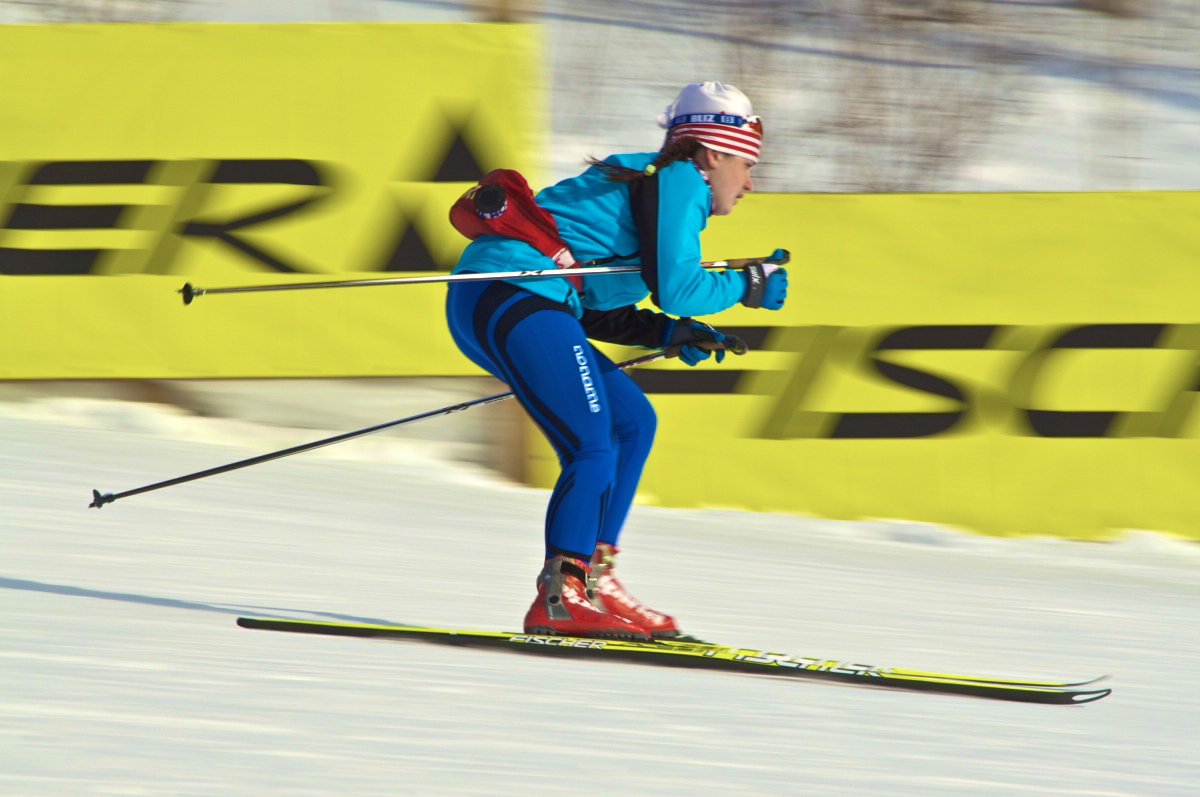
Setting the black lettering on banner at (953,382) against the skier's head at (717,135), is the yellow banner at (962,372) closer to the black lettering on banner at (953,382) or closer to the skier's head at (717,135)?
the black lettering on banner at (953,382)

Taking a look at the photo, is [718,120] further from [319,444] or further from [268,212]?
[268,212]

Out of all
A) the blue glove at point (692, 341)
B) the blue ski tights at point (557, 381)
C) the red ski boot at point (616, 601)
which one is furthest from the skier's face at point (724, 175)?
the red ski boot at point (616, 601)

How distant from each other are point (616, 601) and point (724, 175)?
3.70ft

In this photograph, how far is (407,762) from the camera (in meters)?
2.48

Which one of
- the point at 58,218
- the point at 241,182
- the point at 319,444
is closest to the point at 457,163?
the point at 241,182

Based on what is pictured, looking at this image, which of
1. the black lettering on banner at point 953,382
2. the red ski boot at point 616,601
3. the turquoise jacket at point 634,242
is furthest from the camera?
the black lettering on banner at point 953,382

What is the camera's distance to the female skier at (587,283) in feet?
10.7

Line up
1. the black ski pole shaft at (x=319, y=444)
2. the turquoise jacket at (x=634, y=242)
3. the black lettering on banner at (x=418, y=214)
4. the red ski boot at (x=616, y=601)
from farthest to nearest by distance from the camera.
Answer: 1. the black lettering on banner at (x=418, y=214)
2. the black ski pole shaft at (x=319, y=444)
3. the red ski boot at (x=616, y=601)
4. the turquoise jacket at (x=634, y=242)

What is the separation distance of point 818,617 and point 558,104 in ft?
16.7

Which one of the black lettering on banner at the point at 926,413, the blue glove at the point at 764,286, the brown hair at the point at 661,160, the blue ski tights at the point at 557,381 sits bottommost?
the blue ski tights at the point at 557,381

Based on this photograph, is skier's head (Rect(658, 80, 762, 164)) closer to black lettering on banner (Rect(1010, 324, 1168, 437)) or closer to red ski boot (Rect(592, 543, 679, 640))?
red ski boot (Rect(592, 543, 679, 640))

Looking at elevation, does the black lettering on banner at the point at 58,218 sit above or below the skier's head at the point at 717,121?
above

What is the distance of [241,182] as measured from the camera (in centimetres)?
655

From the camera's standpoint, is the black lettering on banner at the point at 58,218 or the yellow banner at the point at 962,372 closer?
the yellow banner at the point at 962,372
